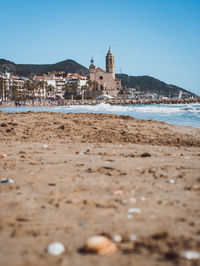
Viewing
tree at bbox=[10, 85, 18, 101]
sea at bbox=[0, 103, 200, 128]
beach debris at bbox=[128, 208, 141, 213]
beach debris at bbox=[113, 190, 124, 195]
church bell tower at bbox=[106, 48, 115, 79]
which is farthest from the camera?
church bell tower at bbox=[106, 48, 115, 79]

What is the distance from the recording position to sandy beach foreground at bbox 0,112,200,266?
69.1 inches

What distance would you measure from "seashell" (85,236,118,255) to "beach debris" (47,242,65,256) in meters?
0.18

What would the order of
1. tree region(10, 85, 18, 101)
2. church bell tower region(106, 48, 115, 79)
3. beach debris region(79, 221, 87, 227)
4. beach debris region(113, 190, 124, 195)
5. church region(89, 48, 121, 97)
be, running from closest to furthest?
beach debris region(79, 221, 87, 227)
beach debris region(113, 190, 124, 195)
tree region(10, 85, 18, 101)
church region(89, 48, 121, 97)
church bell tower region(106, 48, 115, 79)

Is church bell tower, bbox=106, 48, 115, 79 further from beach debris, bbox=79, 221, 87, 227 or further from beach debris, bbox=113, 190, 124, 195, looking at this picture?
beach debris, bbox=79, 221, 87, 227

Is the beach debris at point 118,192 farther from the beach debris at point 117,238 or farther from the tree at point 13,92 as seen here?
the tree at point 13,92

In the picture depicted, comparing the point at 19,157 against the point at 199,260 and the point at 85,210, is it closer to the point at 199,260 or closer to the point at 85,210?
the point at 85,210

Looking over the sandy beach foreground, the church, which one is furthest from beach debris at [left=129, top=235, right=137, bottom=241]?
the church

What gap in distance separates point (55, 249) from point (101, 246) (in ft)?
1.05

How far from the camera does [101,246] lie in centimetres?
178

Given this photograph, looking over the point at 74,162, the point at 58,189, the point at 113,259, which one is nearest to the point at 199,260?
the point at 113,259

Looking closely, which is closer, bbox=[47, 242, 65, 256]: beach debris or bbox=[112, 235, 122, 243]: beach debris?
bbox=[47, 242, 65, 256]: beach debris

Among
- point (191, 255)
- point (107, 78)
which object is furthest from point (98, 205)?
point (107, 78)

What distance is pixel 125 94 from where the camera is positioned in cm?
13725

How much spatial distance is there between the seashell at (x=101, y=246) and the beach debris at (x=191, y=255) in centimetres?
46
